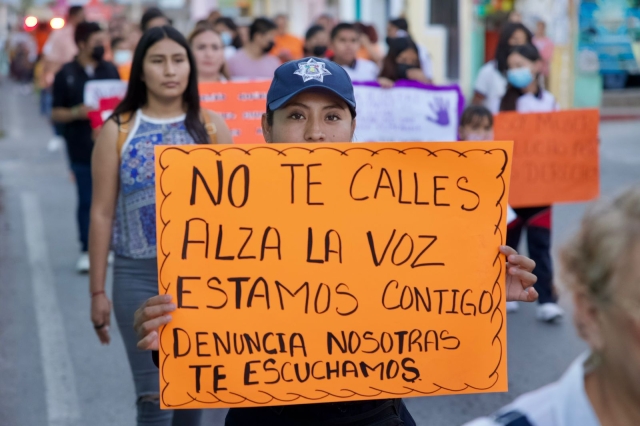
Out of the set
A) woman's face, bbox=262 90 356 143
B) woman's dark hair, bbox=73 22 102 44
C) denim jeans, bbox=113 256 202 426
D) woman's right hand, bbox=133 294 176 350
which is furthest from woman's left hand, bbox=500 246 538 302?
woman's dark hair, bbox=73 22 102 44

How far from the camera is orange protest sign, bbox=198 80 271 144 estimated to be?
20.7 ft

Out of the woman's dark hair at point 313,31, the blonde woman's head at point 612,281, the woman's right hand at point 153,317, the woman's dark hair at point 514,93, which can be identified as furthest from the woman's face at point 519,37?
the blonde woman's head at point 612,281

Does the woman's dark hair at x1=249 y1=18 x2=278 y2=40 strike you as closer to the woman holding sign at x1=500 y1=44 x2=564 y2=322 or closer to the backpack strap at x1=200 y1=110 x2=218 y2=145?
the woman holding sign at x1=500 y1=44 x2=564 y2=322

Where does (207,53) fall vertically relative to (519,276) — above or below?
above

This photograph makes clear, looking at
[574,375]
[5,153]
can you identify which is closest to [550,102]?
[574,375]

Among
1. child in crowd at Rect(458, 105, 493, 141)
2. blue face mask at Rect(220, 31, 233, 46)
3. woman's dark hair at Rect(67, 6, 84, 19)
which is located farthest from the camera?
blue face mask at Rect(220, 31, 233, 46)

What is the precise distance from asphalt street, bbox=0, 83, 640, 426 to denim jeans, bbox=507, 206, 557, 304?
0.23 metres

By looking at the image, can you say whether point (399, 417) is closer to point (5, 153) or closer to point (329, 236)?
point (329, 236)

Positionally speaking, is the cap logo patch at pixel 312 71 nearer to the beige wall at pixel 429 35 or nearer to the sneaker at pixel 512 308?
the sneaker at pixel 512 308

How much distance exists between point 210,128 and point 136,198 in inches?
16.3

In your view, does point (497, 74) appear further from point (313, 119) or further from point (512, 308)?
point (313, 119)

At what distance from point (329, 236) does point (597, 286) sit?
3.73ft

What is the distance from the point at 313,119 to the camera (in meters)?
2.85

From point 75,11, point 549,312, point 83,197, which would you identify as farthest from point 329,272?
point 75,11
